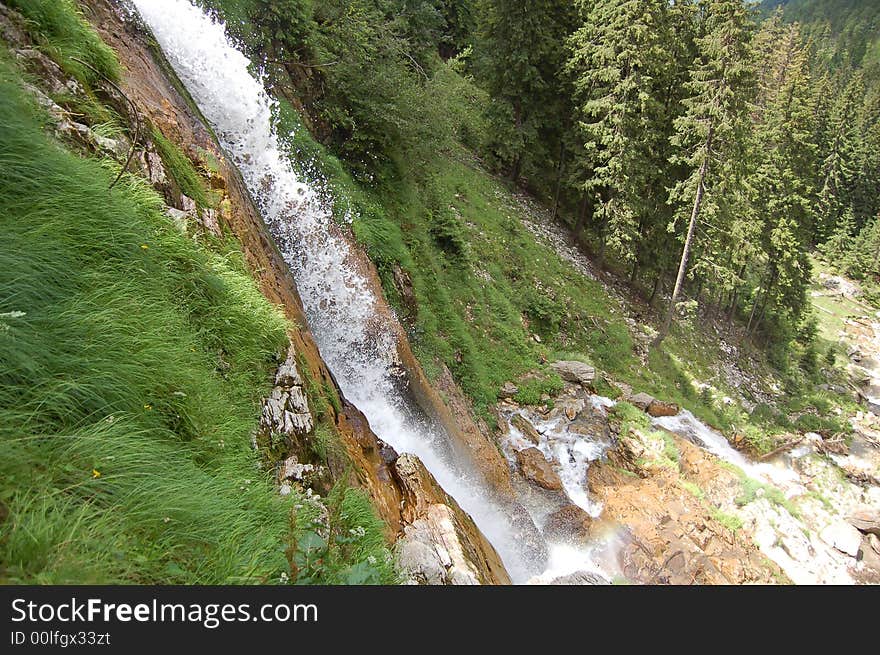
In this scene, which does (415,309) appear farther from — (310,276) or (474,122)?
(474,122)

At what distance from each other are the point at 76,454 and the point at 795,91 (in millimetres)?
31389

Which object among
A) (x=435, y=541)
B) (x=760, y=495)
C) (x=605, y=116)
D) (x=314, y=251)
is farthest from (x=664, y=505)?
(x=605, y=116)

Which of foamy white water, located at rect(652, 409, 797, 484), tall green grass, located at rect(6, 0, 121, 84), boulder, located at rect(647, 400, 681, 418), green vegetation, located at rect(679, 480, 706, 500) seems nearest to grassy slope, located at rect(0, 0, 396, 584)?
tall green grass, located at rect(6, 0, 121, 84)

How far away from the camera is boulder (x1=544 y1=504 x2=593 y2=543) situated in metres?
9.84

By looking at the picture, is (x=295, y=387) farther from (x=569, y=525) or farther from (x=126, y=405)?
(x=569, y=525)

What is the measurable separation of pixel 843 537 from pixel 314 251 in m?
14.9

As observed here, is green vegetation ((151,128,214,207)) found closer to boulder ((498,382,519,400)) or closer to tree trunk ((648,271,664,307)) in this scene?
boulder ((498,382,519,400))

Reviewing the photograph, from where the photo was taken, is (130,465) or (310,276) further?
(310,276)

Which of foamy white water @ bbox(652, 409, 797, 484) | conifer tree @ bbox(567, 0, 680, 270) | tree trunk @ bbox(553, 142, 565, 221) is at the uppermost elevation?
conifer tree @ bbox(567, 0, 680, 270)

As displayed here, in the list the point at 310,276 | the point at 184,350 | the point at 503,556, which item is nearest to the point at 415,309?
the point at 310,276

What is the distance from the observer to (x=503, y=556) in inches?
340

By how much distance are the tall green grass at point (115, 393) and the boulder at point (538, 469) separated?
812cm

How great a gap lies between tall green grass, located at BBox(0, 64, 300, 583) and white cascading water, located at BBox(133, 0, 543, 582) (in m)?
4.69
